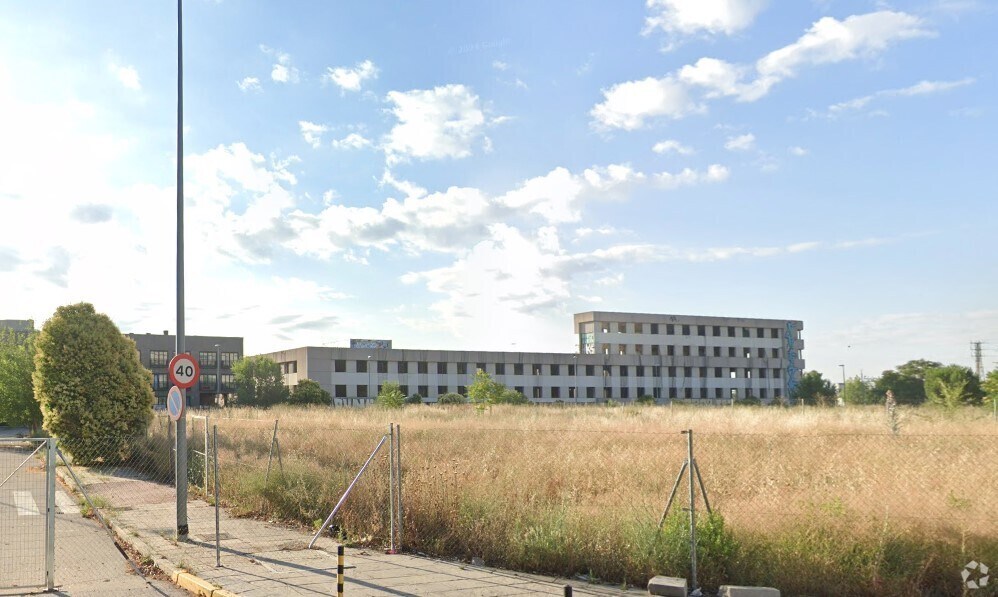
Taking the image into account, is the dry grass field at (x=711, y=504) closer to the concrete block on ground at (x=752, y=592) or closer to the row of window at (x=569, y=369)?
the concrete block on ground at (x=752, y=592)

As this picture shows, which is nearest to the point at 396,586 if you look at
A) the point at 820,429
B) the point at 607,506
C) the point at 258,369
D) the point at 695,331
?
the point at 607,506

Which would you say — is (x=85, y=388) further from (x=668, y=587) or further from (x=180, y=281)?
(x=668, y=587)

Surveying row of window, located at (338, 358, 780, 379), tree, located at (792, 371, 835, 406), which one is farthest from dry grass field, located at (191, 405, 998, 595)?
tree, located at (792, 371, 835, 406)

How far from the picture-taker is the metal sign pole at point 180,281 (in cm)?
1209

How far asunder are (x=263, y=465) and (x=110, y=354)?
10.1 m

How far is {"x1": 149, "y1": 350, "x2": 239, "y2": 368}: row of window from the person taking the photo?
95250mm

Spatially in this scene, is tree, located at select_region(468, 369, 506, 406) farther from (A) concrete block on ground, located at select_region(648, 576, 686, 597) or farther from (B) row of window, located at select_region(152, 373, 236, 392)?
(B) row of window, located at select_region(152, 373, 236, 392)

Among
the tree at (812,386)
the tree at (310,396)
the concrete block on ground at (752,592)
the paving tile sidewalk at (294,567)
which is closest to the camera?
the concrete block on ground at (752,592)

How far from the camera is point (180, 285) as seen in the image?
42.5 ft

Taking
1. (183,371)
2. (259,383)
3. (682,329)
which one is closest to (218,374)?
(259,383)

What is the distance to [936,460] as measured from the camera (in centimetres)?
1167

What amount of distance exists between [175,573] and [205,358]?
96516 mm

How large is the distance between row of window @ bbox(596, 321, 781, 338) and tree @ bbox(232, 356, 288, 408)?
38.7m

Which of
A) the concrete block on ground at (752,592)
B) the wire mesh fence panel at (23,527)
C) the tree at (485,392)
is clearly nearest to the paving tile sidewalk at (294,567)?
the concrete block on ground at (752,592)
